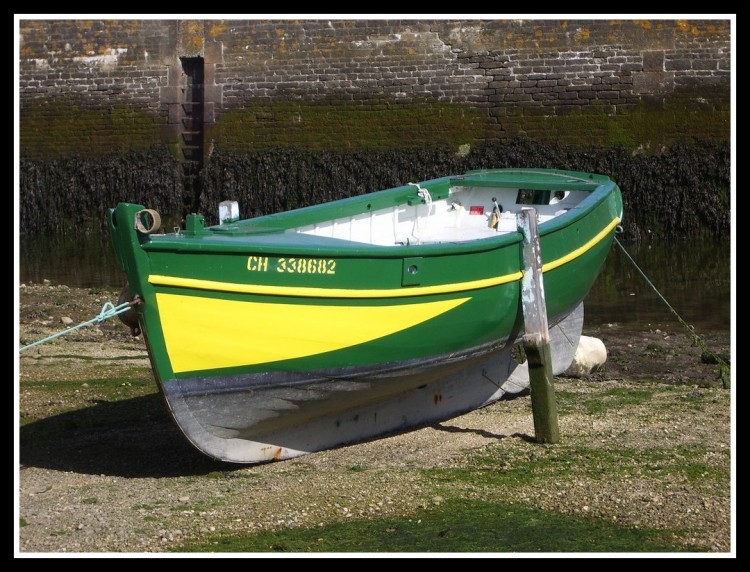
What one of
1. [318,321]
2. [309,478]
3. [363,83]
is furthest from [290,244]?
[363,83]

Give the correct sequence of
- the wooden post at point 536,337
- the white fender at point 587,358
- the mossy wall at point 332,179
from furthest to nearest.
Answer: the mossy wall at point 332,179
the white fender at point 587,358
the wooden post at point 536,337

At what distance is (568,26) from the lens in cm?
1917

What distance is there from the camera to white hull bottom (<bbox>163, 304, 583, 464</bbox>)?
7.02 m

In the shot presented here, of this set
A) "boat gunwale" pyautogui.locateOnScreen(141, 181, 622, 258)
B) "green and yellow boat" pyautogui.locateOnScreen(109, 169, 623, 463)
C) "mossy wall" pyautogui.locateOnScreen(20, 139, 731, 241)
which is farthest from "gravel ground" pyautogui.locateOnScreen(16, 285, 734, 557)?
"mossy wall" pyautogui.locateOnScreen(20, 139, 731, 241)

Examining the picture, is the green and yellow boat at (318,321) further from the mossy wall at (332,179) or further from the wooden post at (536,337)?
the mossy wall at (332,179)

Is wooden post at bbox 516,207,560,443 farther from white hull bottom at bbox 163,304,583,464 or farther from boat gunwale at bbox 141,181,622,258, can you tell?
white hull bottom at bbox 163,304,583,464

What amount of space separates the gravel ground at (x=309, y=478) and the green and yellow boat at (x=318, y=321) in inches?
9.8

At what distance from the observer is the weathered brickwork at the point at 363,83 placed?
18.7 metres

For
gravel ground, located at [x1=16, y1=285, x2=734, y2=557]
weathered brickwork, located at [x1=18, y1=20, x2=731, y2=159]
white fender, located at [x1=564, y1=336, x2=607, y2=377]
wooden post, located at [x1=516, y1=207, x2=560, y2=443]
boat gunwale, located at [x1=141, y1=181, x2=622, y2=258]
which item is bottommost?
gravel ground, located at [x1=16, y1=285, x2=734, y2=557]

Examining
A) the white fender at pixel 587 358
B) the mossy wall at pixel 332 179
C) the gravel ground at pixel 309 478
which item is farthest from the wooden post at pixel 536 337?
the mossy wall at pixel 332 179

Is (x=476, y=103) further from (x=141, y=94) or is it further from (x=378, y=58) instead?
(x=141, y=94)

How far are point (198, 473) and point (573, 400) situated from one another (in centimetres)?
318

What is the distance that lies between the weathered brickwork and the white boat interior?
8.06 meters

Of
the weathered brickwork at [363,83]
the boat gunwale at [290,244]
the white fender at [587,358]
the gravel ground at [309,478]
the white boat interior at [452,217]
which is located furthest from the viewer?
the weathered brickwork at [363,83]
